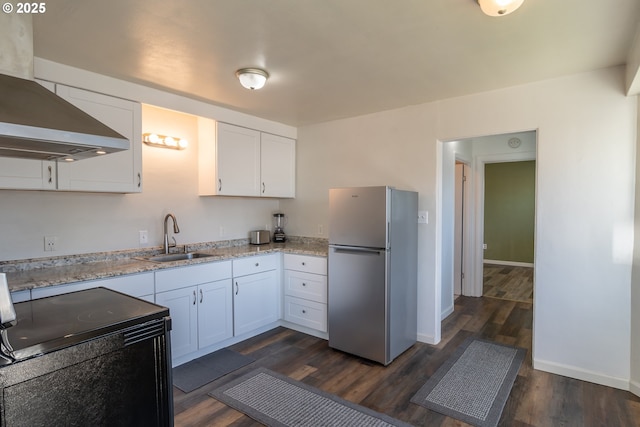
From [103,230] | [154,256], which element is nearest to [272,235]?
[154,256]

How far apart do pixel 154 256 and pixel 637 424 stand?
12.3 feet

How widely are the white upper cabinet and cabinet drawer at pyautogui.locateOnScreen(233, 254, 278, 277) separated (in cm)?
72

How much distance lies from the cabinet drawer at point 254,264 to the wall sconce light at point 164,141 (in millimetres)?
1302

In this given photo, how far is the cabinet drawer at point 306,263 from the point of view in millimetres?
3400

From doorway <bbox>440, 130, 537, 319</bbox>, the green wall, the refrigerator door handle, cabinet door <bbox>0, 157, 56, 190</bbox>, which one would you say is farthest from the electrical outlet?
the green wall

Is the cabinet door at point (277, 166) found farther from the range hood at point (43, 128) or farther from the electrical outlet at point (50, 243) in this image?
the range hood at point (43, 128)

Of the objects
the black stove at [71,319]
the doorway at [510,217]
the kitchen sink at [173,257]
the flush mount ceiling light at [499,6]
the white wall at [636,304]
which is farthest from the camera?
the doorway at [510,217]

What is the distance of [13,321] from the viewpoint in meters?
1.10

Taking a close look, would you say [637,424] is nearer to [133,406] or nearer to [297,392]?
[297,392]

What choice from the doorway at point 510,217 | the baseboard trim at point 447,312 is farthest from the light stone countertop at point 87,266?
the doorway at point 510,217

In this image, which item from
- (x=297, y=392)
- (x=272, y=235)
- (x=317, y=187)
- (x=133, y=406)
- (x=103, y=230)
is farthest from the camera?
(x=272, y=235)

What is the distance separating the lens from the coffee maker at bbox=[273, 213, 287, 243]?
4359mm

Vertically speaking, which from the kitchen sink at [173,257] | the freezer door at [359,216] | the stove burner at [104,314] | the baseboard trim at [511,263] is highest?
the freezer door at [359,216]

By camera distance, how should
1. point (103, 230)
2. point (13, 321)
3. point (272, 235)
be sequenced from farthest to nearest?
1. point (272, 235)
2. point (103, 230)
3. point (13, 321)
